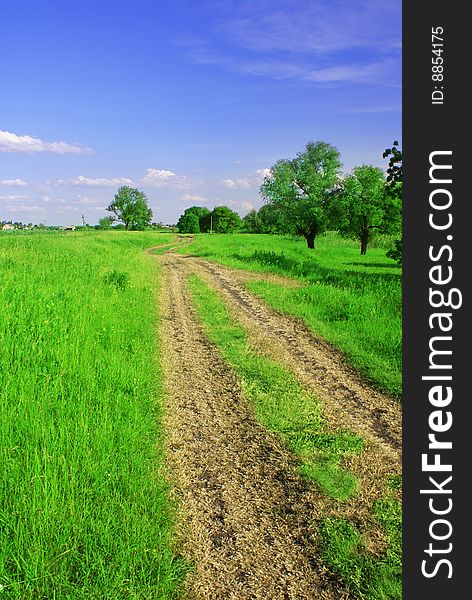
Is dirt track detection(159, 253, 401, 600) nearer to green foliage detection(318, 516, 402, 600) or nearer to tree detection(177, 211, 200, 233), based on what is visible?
green foliage detection(318, 516, 402, 600)

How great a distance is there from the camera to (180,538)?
3.55m

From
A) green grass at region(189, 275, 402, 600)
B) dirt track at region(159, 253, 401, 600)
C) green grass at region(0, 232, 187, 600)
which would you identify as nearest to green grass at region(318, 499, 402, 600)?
green grass at region(189, 275, 402, 600)

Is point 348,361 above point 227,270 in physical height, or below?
below

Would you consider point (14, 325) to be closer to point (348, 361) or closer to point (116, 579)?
point (116, 579)

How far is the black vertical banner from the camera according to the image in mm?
2828

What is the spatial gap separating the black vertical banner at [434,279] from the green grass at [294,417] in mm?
1542

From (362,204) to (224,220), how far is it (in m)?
84.0

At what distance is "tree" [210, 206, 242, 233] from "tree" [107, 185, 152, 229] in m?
20.5

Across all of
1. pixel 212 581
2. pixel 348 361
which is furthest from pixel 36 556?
pixel 348 361

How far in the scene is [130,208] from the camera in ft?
396

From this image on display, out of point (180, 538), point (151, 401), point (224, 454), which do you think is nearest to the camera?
point (180, 538)

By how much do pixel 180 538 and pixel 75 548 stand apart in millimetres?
883

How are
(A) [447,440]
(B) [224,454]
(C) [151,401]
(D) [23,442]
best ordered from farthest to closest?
(C) [151,401] < (B) [224,454] < (D) [23,442] < (A) [447,440]

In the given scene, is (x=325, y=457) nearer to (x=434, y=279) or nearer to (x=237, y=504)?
(x=237, y=504)
